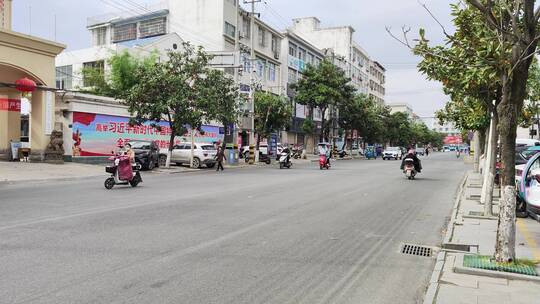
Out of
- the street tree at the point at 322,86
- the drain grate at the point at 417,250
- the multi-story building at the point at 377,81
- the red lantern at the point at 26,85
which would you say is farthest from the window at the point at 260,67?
the multi-story building at the point at 377,81

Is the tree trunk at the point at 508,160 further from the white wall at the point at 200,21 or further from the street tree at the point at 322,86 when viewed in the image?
the street tree at the point at 322,86

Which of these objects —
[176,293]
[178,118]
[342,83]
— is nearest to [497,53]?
[176,293]

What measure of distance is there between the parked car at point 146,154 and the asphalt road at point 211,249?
1240 centimetres

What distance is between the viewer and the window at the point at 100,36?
52188 millimetres

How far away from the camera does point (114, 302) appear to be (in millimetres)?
4680

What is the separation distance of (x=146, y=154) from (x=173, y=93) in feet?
11.8

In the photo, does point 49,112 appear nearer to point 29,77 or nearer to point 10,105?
point 29,77

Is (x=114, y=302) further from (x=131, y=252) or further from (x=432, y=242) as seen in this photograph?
(x=432, y=242)

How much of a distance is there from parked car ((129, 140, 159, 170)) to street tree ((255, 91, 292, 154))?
15066mm

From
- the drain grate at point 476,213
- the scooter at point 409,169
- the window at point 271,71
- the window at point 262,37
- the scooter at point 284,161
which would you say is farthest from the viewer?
the window at point 271,71

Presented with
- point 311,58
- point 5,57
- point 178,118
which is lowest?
point 178,118

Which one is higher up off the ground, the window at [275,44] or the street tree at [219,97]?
the window at [275,44]

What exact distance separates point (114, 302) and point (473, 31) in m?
8.47

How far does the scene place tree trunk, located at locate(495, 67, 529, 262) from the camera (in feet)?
20.5
